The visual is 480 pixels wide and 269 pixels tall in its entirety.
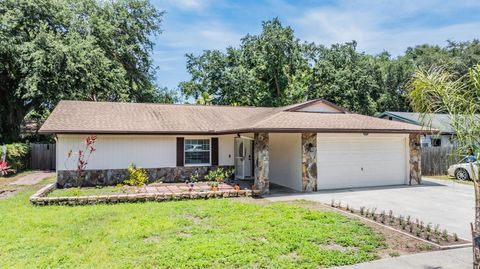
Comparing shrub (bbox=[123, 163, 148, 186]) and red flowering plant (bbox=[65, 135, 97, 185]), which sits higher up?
red flowering plant (bbox=[65, 135, 97, 185])

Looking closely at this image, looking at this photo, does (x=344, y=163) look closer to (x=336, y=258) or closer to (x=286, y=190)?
(x=286, y=190)

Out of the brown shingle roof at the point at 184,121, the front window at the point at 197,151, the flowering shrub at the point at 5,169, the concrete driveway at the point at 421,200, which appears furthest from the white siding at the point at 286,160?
the flowering shrub at the point at 5,169

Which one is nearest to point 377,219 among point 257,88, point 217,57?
point 257,88

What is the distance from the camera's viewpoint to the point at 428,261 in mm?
5719

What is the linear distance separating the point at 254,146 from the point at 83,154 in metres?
7.17

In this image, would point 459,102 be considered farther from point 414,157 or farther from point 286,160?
point 414,157

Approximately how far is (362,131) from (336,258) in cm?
827

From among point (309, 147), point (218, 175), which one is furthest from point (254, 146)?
point (218, 175)

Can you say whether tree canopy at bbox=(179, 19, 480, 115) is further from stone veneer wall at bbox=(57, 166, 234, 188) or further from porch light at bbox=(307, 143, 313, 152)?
porch light at bbox=(307, 143, 313, 152)

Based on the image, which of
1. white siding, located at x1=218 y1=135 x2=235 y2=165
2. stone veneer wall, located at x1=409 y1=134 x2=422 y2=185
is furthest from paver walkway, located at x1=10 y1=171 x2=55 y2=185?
stone veneer wall, located at x1=409 y1=134 x2=422 y2=185

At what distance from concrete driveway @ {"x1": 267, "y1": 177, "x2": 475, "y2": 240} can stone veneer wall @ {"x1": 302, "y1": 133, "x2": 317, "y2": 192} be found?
52 cm

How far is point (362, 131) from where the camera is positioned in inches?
517

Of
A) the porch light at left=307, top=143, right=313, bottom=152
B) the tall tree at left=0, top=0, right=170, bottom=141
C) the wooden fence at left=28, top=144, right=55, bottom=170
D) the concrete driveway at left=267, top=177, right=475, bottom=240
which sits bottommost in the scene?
the concrete driveway at left=267, top=177, right=475, bottom=240

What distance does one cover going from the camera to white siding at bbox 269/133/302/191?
1333cm
